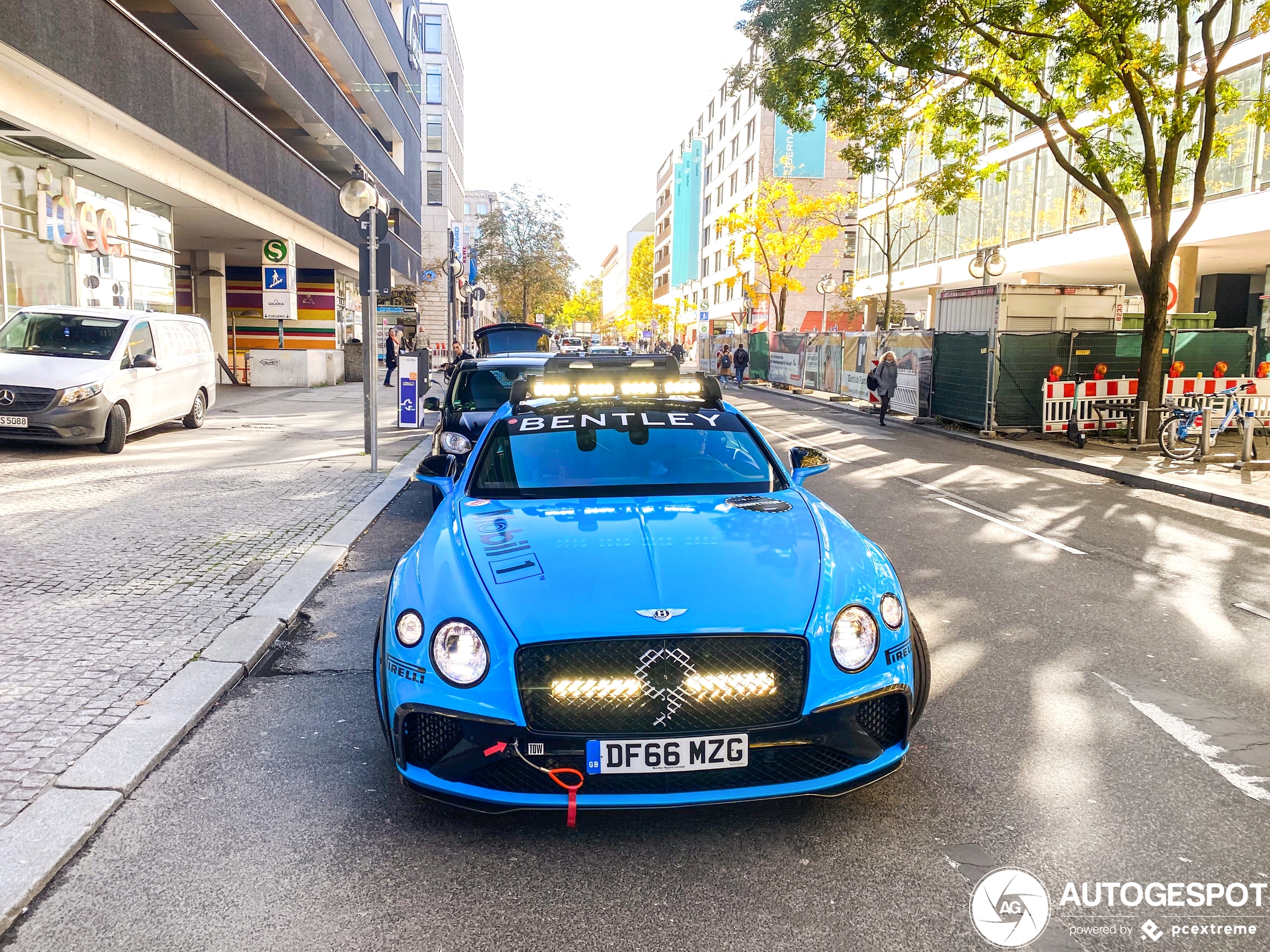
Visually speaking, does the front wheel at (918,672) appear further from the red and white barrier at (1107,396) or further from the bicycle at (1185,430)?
the red and white barrier at (1107,396)

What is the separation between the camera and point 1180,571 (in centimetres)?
798

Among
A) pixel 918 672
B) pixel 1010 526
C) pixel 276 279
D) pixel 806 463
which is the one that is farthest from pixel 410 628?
pixel 276 279

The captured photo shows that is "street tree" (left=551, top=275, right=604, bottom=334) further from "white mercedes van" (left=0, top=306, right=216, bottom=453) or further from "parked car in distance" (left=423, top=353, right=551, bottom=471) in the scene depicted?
"parked car in distance" (left=423, top=353, right=551, bottom=471)

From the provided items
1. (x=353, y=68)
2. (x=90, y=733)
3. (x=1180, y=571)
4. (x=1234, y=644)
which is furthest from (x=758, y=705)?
(x=353, y=68)

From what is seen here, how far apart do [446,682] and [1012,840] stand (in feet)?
6.42

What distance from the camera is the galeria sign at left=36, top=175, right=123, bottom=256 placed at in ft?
52.1

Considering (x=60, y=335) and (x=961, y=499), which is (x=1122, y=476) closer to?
(x=961, y=499)

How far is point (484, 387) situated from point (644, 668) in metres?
7.67

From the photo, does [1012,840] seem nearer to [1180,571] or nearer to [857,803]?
[857,803]

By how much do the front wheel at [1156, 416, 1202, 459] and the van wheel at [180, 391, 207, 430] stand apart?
15.1 metres

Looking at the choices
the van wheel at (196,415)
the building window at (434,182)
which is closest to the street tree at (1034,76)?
the van wheel at (196,415)

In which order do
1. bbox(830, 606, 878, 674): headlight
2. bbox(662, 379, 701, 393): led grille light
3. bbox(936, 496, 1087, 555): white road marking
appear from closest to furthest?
bbox(830, 606, 878, 674): headlight < bbox(662, 379, 701, 393): led grille light < bbox(936, 496, 1087, 555): white road marking

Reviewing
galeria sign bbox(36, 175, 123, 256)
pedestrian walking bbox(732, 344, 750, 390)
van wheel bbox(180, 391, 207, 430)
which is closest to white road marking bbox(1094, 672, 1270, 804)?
van wheel bbox(180, 391, 207, 430)

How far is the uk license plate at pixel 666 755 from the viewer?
3.21 m
